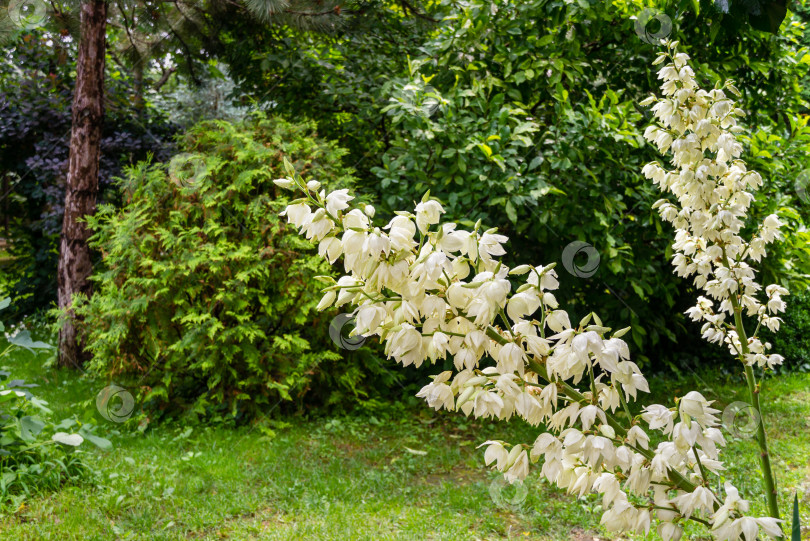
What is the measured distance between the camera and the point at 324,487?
3.47 metres

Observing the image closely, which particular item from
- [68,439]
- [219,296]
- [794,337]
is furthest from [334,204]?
[794,337]

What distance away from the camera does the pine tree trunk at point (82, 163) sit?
6.12m

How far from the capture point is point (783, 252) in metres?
5.50

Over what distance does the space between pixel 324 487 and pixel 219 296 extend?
160 cm

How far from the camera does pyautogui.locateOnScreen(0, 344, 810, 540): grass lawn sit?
2.96 meters

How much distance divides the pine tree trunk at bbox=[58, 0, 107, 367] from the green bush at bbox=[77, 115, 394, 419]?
1693 millimetres

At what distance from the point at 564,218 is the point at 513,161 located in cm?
56

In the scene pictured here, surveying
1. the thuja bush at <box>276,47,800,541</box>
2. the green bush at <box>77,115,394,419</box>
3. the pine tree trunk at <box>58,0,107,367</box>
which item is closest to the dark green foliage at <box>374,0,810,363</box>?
the green bush at <box>77,115,394,419</box>

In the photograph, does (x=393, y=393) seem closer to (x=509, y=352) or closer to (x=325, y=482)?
(x=325, y=482)

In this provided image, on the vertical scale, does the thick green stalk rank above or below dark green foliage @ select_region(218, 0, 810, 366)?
below

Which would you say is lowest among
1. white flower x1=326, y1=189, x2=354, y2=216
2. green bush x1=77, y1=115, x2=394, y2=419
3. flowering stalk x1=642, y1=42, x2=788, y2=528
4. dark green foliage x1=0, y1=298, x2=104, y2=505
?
dark green foliage x1=0, y1=298, x2=104, y2=505

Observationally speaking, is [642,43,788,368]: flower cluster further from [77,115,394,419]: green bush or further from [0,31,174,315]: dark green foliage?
[0,31,174,315]: dark green foliage

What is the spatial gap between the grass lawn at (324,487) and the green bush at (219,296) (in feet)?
1.13

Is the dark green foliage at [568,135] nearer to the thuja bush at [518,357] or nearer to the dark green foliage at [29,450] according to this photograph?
the dark green foliage at [29,450]
